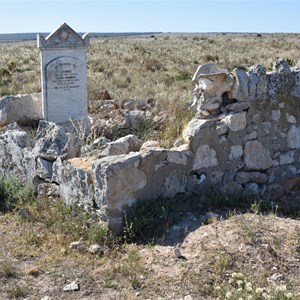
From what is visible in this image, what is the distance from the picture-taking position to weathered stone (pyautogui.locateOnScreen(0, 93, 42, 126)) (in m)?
10.1

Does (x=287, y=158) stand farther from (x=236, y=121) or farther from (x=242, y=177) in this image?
(x=236, y=121)

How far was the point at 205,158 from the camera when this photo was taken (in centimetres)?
579

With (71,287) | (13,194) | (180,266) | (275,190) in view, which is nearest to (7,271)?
(71,287)

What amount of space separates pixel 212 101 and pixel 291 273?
2.53m

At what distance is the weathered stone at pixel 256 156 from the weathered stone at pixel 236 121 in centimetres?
25

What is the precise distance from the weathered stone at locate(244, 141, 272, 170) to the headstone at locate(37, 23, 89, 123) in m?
4.39

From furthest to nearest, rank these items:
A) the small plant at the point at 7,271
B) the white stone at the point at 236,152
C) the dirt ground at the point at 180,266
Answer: the white stone at the point at 236,152 → the small plant at the point at 7,271 → the dirt ground at the point at 180,266

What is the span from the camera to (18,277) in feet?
14.5

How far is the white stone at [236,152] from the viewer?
236 inches

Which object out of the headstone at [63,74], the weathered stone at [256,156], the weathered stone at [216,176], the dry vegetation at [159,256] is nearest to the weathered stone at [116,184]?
the dry vegetation at [159,256]

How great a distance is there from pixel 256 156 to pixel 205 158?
771 mm

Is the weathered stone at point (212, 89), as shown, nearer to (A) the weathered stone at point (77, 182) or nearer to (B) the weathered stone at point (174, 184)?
(B) the weathered stone at point (174, 184)

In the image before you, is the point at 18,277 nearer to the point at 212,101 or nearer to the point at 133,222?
the point at 133,222

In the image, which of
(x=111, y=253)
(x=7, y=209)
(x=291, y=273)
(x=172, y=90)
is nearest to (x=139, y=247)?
(x=111, y=253)
